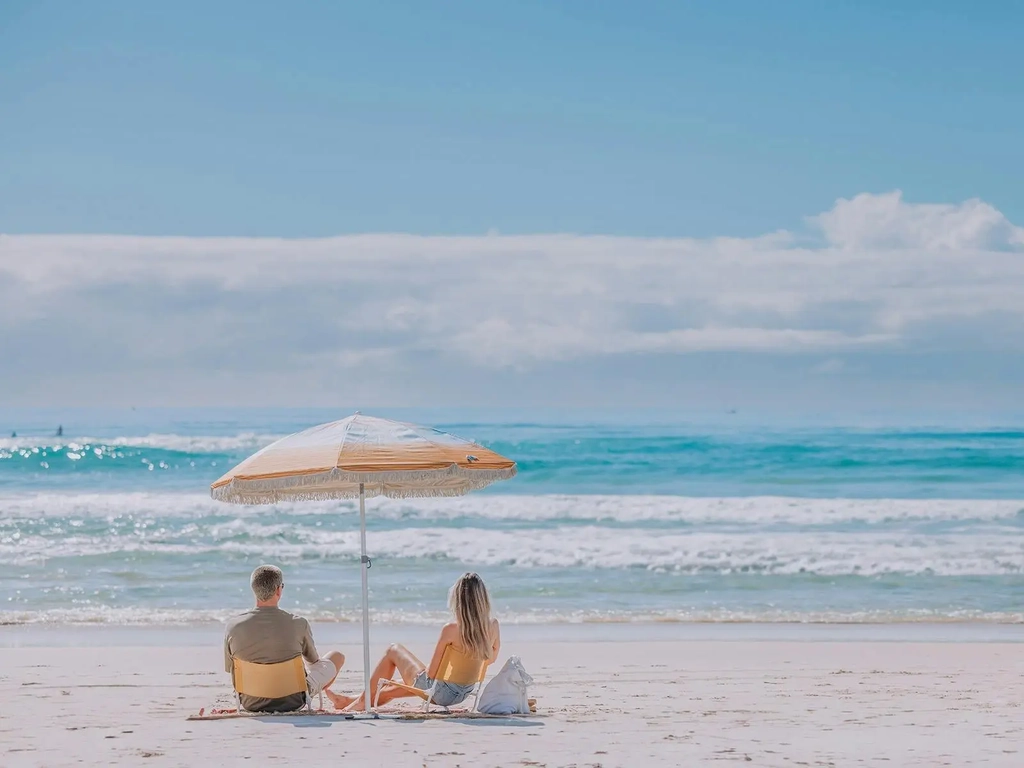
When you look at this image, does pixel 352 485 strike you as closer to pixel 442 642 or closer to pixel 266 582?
pixel 266 582

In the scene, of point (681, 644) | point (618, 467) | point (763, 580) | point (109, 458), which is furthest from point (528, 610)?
point (109, 458)

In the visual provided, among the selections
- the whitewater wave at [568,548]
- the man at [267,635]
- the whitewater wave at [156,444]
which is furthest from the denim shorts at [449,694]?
the whitewater wave at [156,444]

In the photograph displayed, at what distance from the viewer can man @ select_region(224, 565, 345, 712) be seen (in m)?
7.05

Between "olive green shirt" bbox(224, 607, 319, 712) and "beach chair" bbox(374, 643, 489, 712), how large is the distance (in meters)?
0.84

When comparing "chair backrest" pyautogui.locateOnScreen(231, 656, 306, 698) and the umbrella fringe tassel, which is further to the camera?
"chair backrest" pyautogui.locateOnScreen(231, 656, 306, 698)

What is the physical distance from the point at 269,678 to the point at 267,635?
1.14ft

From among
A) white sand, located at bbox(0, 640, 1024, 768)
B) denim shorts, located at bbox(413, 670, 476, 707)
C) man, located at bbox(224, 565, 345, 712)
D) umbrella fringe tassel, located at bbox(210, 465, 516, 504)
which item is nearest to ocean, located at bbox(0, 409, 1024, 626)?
white sand, located at bbox(0, 640, 1024, 768)

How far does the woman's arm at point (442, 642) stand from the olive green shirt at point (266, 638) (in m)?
0.82

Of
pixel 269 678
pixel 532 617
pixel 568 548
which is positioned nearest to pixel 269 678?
pixel 269 678

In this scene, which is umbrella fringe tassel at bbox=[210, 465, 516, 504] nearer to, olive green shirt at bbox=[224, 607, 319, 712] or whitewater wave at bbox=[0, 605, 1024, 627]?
olive green shirt at bbox=[224, 607, 319, 712]

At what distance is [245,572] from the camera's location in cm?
1659

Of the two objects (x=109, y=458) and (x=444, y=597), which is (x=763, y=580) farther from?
(x=109, y=458)

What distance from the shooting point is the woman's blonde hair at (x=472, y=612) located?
7332mm

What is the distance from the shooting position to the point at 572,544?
779 inches
